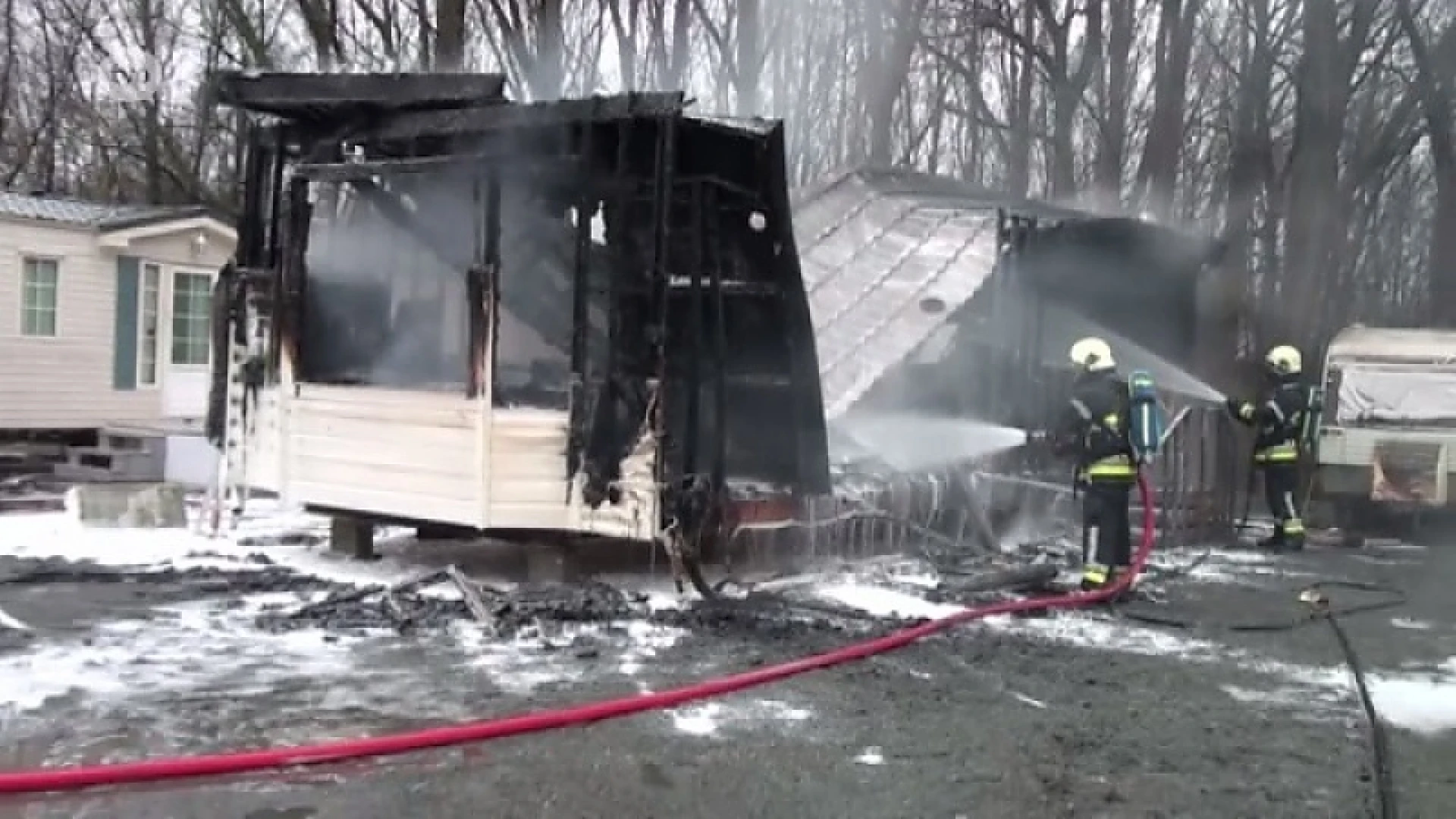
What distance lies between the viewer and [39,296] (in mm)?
16953

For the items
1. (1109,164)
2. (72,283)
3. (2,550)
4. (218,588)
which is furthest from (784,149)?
(1109,164)

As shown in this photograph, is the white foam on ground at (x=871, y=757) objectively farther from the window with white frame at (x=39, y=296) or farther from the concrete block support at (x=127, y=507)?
the window with white frame at (x=39, y=296)

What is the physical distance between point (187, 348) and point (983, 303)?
11290 mm

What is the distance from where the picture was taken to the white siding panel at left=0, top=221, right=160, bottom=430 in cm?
1652

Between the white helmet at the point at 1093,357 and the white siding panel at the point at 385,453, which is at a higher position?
the white helmet at the point at 1093,357

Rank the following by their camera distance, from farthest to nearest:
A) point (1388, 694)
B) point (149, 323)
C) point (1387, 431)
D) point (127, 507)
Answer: point (149, 323) → point (1387, 431) → point (127, 507) → point (1388, 694)

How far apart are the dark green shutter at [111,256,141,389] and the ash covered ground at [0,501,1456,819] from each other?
8.66 m

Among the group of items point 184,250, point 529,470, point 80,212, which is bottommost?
point 529,470

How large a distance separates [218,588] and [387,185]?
9.87 ft

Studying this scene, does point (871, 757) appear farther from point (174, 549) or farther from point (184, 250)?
point (184, 250)

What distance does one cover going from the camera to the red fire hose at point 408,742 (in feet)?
15.0

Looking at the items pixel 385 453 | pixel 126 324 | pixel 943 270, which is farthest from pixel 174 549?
pixel 126 324

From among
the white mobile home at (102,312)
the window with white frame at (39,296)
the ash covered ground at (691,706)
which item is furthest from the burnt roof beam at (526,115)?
the window with white frame at (39,296)

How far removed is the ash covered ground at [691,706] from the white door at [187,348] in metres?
9.11
